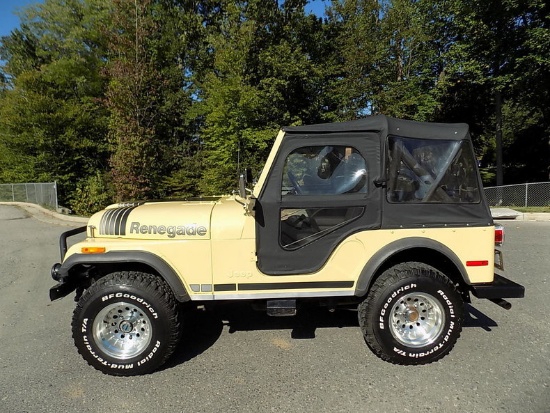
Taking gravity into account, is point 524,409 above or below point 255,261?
below

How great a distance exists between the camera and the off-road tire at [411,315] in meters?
3.09

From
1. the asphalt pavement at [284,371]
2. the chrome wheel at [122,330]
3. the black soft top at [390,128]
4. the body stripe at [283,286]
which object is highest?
the black soft top at [390,128]

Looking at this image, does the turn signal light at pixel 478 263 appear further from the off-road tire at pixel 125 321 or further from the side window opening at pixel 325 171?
the off-road tire at pixel 125 321

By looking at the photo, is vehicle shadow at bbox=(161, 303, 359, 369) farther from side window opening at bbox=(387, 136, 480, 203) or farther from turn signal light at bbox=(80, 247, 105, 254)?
side window opening at bbox=(387, 136, 480, 203)

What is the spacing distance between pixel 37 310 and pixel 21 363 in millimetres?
1512

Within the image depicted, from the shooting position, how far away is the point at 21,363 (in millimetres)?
3307

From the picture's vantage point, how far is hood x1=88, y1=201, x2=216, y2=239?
3.11 m

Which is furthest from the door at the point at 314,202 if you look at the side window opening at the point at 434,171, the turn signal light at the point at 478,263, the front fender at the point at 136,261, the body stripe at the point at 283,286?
the turn signal light at the point at 478,263

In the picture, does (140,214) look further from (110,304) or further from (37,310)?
(37,310)

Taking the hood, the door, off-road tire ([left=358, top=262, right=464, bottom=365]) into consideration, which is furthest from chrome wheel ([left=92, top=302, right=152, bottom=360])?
off-road tire ([left=358, top=262, right=464, bottom=365])

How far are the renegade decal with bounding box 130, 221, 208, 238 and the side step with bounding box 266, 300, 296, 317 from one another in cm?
A: 83

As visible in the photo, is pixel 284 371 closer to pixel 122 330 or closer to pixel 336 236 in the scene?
pixel 336 236

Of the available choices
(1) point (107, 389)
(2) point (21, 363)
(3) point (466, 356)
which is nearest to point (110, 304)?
(1) point (107, 389)

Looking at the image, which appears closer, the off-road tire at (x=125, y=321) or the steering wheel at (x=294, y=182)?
the off-road tire at (x=125, y=321)
